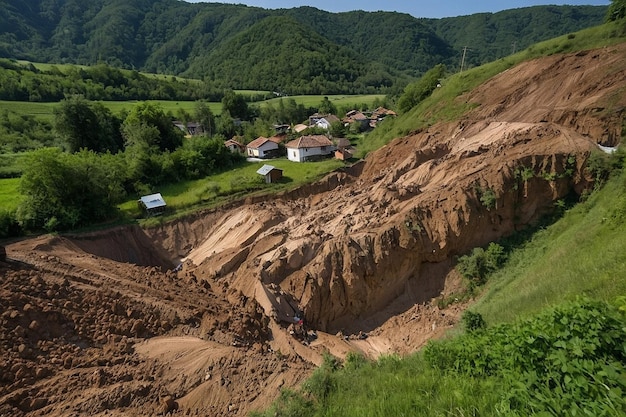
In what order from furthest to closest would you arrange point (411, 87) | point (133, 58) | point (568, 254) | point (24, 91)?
point (133, 58), point (24, 91), point (411, 87), point (568, 254)

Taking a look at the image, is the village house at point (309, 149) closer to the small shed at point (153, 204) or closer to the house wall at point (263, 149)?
the house wall at point (263, 149)

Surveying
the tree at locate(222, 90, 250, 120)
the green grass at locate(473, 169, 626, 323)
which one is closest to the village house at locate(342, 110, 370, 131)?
the tree at locate(222, 90, 250, 120)

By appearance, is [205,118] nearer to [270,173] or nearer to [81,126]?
[81,126]

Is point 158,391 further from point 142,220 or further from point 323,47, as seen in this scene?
point 323,47

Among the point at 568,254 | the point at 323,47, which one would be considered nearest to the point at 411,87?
the point at 568,254

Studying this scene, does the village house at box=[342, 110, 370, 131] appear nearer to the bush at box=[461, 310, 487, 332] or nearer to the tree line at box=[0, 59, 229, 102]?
the tree line at box=[0, 59, 229, 102]

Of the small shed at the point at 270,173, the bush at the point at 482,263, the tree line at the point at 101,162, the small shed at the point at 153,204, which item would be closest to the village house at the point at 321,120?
the tree line at the point at 101,162
